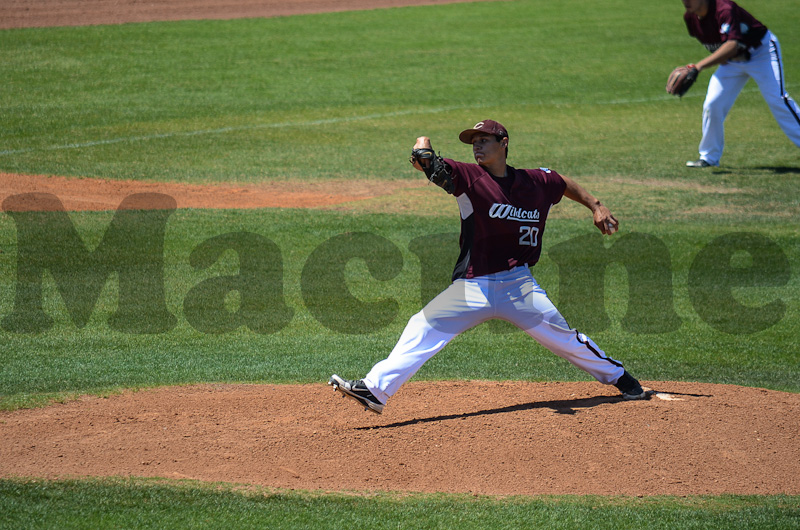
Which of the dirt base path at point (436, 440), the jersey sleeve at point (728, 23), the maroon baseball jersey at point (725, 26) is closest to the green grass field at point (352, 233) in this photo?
the dirt base path at point (436, 440)

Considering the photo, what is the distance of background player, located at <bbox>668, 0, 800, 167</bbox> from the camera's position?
42.6 ft

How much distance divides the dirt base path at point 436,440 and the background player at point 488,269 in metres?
0.47

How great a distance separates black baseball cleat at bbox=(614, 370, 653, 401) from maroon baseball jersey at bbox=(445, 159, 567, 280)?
1196mm

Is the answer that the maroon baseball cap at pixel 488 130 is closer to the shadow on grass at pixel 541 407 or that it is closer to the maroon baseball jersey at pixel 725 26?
the shadow on grass at pixel 541 407

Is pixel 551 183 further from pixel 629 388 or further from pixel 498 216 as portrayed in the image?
pixel 629 388

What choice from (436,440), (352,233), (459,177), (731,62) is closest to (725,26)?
(731,62)

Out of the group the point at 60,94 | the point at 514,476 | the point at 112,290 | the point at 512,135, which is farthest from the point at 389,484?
the point at 60,94

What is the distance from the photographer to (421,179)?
1406cm

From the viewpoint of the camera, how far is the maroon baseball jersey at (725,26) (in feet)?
42.6

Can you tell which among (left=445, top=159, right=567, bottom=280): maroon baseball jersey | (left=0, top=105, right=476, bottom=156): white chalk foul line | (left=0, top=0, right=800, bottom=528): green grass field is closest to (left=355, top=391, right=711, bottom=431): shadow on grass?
(left=0, top=0, right=800, bottom=528): green grass field

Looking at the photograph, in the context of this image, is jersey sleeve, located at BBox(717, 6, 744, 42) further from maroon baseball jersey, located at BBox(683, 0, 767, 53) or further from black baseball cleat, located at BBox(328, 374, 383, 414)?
black baseball cleat, located at BBox(328, 374, 383, 414)

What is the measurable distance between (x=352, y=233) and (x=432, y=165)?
19.2 feet

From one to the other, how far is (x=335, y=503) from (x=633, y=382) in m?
2.66

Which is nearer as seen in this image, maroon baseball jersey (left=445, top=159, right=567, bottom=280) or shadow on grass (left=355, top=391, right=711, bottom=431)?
maroon baseball jersey (left=445, top=159, right=567, bottom=280)
